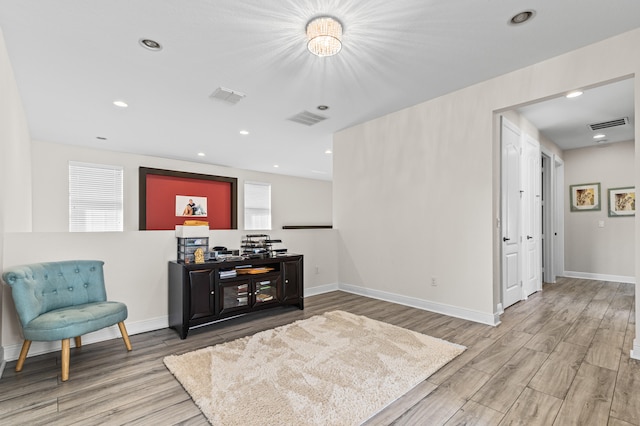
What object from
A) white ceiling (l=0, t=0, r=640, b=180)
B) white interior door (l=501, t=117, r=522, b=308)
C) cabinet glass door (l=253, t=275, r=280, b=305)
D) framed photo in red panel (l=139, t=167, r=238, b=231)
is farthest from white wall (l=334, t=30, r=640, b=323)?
framed photo in red panel (l=139, t=167, r=238, b=231)

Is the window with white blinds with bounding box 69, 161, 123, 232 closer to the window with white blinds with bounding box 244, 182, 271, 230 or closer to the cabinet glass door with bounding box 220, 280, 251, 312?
the window with white blinds with bounding box 244, 182, 271, 230

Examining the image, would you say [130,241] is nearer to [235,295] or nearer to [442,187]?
[235,295]

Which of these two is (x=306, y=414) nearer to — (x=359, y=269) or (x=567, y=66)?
(x=359, y=269)

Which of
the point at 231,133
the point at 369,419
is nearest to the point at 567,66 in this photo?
the point at 369,419

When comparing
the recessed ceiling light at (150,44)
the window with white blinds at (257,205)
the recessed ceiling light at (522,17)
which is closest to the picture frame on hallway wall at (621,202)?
the recessed ceiling light at (522,17)

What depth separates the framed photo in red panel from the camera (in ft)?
21.7

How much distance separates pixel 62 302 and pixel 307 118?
11.7ft

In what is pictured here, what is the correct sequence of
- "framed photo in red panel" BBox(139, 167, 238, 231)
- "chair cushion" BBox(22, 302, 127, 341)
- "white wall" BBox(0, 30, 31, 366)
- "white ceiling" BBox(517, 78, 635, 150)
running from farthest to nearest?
"framed photo in red panel" BBox(139, 167, 238, 231)
"white ceiling" BBox(517, 78, 635, 150)
"white wall" BBox(0, 30, 31, 366)
"chair cushion" BBox(22, 302, 127, 341)

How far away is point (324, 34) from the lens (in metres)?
2.43

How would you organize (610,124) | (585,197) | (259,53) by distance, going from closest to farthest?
(259,53)
(610,124)
(585,197)

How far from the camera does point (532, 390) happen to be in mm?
2131

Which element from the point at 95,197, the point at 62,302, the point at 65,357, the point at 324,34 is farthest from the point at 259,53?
the point at 95,197

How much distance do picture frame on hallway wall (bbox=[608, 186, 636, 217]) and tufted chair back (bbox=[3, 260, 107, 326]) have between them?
27.3 ft

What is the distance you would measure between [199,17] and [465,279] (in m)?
3.77
